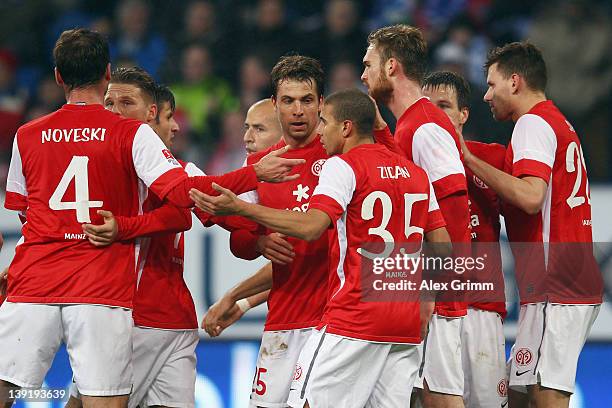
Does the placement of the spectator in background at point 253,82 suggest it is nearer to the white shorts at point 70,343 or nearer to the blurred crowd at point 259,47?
the blurred crowd at point 259,47

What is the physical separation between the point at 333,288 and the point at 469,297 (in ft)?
3.73

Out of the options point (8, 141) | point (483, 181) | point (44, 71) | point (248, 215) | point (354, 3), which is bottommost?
point (248, 215)

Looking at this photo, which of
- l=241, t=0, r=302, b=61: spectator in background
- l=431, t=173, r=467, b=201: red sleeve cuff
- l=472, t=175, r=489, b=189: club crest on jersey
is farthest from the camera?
l=241, t=0, r=302, b=61: spectator in background

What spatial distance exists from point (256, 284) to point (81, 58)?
1716mm

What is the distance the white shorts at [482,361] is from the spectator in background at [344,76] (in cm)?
469

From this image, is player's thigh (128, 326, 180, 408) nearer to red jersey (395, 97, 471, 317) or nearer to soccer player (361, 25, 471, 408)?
soccer player (361, 25, 471, 408)

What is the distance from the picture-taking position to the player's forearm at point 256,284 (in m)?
6.01

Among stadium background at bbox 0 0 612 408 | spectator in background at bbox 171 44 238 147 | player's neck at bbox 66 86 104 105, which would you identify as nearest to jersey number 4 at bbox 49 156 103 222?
player's neck at bbox 66 86 104 105

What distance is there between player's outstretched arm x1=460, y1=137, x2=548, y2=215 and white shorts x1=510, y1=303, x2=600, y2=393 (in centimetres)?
58

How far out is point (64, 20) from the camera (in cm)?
1136

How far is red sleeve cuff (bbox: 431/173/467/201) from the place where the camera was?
539 cm

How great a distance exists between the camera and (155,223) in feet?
17.1

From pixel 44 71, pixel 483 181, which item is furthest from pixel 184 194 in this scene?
pixel 44 71

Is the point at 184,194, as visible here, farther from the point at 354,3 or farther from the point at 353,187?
the point at 354,3
